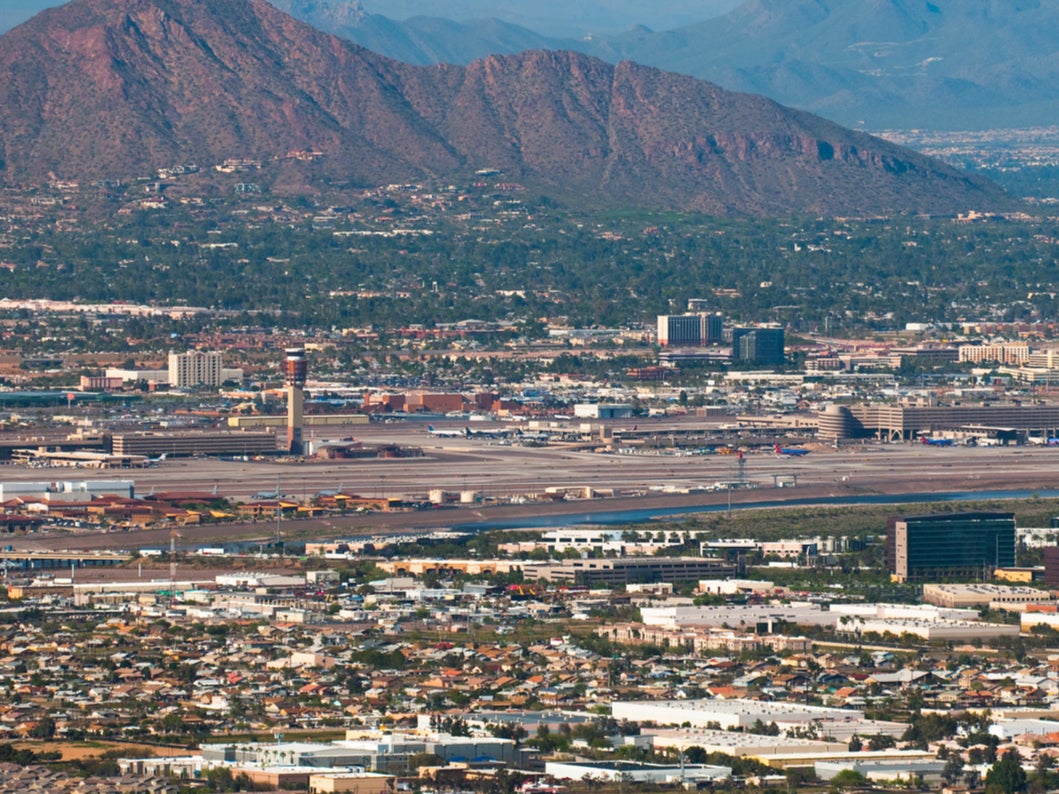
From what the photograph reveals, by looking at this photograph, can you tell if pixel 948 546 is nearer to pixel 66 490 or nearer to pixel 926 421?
pixel 66 490

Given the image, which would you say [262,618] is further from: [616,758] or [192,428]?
[192,428]

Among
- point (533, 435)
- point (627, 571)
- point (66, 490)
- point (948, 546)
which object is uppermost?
point (533, 435)

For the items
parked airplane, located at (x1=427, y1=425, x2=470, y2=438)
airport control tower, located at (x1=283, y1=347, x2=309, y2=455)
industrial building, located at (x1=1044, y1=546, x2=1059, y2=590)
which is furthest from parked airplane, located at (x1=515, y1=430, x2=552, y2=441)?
industrial building, located at (x1=1044, y1=546, x2=1059, y2=590)

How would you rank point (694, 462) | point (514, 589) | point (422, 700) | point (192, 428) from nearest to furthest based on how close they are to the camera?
point (422, 700)
point (514, 589)
point (694, 462)
point (192, 428)

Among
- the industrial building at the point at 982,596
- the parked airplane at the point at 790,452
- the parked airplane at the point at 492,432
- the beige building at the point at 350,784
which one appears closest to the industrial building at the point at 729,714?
the beige building at the point at 350,784

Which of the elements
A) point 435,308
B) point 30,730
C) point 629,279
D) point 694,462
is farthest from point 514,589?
point 629,279

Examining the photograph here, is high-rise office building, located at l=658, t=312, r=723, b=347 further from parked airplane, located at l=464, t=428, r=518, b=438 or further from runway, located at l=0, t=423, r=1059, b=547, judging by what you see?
runway, located at l=0, t=423, r=1059, b=547

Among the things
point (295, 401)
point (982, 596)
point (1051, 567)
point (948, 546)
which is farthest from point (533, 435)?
point (982, 596)
